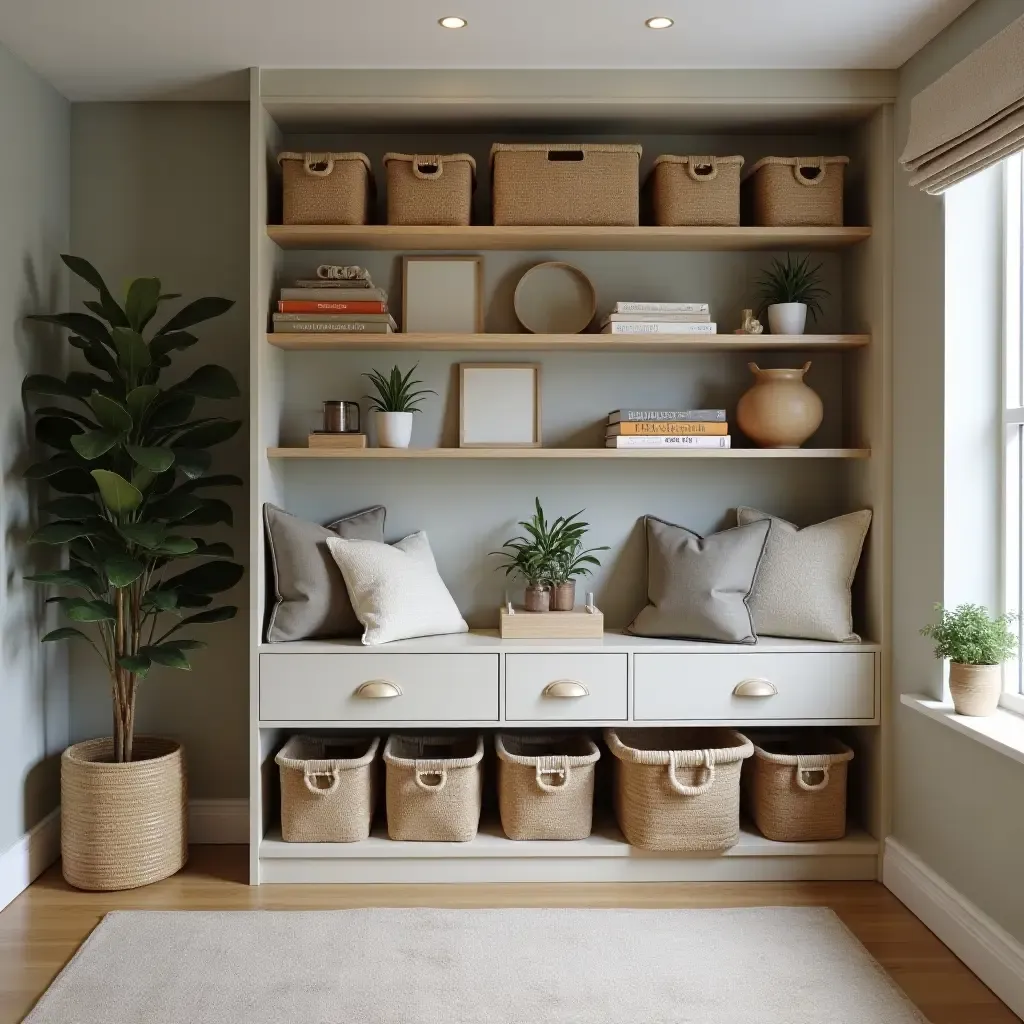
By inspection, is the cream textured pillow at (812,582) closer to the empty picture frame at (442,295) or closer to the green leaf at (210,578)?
the empty picture frame at (442,295)

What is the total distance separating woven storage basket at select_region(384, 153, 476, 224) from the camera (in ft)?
10.3

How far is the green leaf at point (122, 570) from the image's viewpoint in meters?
2.86

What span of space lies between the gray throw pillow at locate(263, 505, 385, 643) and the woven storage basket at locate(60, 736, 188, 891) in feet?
1.84

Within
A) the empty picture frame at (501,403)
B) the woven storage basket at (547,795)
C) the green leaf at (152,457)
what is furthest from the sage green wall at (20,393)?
the woven storage basket at (547,795)

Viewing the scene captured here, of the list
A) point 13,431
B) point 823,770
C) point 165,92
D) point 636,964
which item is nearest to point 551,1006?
point 636,964

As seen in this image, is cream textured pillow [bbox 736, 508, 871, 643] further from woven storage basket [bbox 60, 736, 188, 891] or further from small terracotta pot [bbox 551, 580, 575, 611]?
woven storage basket [bbox 60, 736, 188, 891]

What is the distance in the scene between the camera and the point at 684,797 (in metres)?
3.04

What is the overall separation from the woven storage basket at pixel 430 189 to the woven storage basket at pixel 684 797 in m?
1.73

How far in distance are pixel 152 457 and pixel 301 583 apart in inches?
23.6

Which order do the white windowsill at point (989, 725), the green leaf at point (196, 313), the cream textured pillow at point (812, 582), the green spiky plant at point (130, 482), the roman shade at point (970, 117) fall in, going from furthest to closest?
1. the cream textured pillow at point (812, 582)
2. the green leaf at point (196, 313)
3. the green spiky plant at point (130, 482)
4. the white windowsill at point (989, 725)
5. the roman shade at point (970, 117)

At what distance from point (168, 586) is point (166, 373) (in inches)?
29.4

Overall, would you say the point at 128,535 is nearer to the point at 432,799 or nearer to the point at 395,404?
the point at 395,404

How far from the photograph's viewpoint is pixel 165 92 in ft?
10.8

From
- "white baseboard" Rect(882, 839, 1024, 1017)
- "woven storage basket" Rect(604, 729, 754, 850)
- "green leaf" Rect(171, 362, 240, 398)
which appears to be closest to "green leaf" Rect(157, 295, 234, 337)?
"green leaf" Rect(171, 362, 240, 398)
